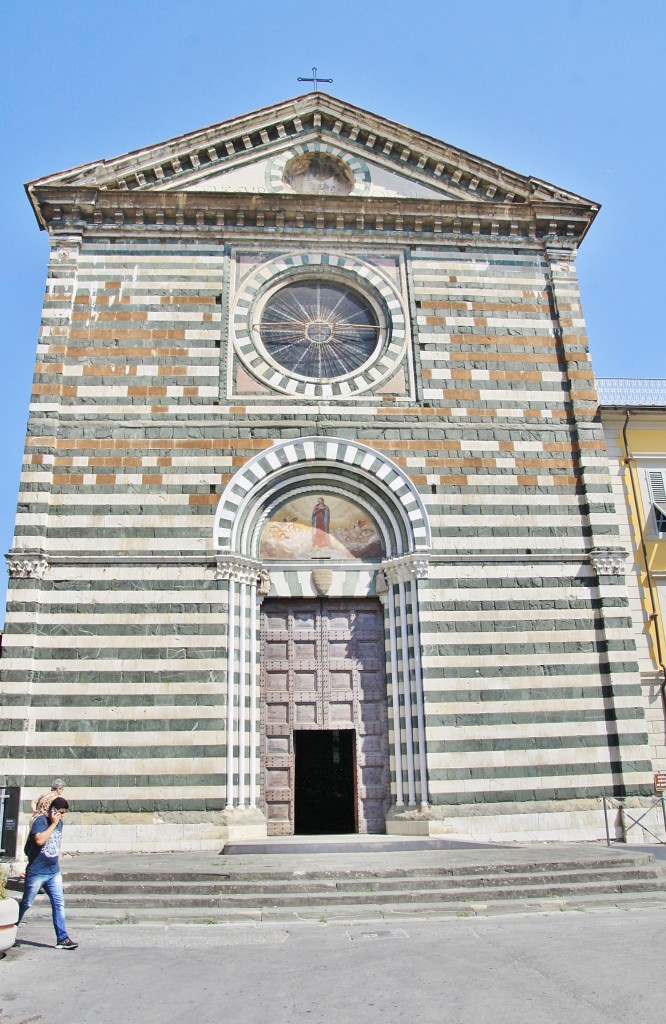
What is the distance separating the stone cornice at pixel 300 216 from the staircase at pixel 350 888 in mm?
12352

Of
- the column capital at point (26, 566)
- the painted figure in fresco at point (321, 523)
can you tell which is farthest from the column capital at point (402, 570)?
the column capital at point (26, 566)

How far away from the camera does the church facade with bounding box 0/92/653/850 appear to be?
46.4ft

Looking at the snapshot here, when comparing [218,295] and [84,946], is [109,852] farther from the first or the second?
[218,295]

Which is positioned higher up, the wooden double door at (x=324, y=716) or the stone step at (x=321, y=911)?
the wooden double door at (x=324, y=716)

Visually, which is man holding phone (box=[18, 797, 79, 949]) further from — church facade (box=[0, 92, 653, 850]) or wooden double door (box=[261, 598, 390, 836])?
wooden double door (box=[261, 598, 390, 836])

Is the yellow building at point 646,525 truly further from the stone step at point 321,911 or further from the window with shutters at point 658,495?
the stone step at point 321,911

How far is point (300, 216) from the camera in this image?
57.5 ft

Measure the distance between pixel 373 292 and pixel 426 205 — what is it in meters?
2.30

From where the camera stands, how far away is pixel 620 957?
24.0 ft

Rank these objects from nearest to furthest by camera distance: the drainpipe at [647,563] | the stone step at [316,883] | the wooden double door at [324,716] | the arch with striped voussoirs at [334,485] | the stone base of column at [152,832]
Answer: the stone step at [316,883] < the stone base of column at [152,832] < the wooden double door at [324,716] < the arch with striped voussoirs at [334,485] < the drainpipe at [647,563]

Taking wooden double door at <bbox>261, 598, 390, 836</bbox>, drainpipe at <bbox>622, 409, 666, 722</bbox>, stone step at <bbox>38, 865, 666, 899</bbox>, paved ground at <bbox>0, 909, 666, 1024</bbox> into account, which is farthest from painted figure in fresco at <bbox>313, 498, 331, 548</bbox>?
paved ground at <bbox>0, 909, 666, 1024</bbox>

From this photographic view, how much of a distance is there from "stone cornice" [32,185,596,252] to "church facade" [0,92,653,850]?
5 centimetres

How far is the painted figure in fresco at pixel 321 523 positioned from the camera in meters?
15.9

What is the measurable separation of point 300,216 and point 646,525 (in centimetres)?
963
